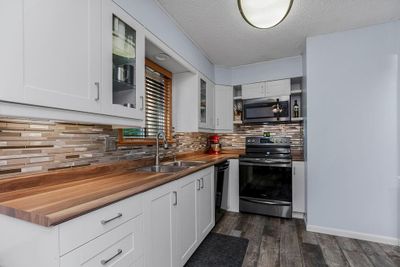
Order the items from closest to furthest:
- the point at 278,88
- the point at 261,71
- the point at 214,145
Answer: the point at 278,88, the point at 261,71, the point at 214,145

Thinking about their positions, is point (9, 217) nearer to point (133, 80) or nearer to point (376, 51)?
point (133, 80)

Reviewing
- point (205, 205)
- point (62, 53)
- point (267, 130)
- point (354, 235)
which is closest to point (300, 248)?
point (354, 235)

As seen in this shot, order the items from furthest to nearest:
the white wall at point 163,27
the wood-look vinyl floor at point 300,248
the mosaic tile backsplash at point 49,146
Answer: the wood-look vinyl floor at point 300,248 → the white wall at point 163,27 → the mosaic tile backsplash at point 49,146

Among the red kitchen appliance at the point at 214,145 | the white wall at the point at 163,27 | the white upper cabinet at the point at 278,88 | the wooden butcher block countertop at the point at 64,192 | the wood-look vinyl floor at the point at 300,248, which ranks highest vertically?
the white wall at the point at 163,27

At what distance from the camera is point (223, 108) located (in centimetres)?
356

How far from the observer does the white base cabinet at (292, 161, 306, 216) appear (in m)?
2.86

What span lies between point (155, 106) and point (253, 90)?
5.90 feet

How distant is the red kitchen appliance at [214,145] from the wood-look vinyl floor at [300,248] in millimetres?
1304

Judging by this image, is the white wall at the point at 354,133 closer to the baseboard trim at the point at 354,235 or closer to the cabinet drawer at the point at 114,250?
the baseboard trim at the point at 354,235

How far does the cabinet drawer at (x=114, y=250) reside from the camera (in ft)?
2.76

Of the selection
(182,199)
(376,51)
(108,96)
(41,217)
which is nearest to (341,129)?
(376,51)

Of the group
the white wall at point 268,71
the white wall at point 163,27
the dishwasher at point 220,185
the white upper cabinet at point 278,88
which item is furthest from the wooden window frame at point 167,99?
the white upper cabinet at point 278,88

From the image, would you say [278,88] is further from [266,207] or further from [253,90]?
[266,207]

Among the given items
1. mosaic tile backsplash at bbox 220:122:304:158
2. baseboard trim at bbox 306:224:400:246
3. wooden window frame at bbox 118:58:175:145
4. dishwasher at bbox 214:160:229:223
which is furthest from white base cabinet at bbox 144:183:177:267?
mosaic tile backsplash at bbox 220:122:304:158
